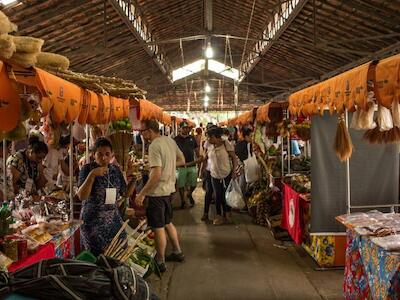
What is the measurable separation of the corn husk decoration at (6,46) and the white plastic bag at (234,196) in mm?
5828

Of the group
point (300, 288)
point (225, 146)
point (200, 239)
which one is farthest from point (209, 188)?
point (300, 288)

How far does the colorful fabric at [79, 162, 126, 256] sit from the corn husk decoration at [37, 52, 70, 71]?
1.43 m

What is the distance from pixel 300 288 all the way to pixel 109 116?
2.72 meters

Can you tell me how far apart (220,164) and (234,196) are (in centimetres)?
63

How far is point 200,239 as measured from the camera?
6438 millimetres

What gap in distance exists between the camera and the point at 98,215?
3.84 meters

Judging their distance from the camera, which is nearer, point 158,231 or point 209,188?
point 158,231

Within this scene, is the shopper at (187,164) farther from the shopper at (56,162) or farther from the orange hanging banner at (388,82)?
the orange hanging banner at (388,82)

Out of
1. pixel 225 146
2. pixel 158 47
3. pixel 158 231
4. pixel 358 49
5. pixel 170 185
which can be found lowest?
pixel 158 231

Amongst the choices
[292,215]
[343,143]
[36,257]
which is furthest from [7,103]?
[292,215]

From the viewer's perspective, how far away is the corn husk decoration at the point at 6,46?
66.2 inches

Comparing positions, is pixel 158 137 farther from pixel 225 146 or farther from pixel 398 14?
pixel 398 14

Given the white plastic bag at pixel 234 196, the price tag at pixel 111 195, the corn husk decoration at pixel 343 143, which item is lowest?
the white plastic bag at pixel 234 196

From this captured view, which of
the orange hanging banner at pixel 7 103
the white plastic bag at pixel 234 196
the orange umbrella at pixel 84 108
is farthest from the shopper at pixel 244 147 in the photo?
the orange hanging banner at pixel 7 103
